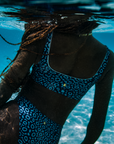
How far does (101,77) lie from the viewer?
1.99m

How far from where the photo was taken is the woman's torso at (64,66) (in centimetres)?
176

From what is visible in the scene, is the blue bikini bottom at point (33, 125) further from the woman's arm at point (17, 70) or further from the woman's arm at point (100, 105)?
the woman's arm at point (100, 105)

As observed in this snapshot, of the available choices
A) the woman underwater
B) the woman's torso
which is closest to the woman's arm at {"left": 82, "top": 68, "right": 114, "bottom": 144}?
the woman underwater

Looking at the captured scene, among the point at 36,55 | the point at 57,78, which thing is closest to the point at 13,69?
the point at 36,55

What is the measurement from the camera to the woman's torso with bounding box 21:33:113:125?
69.4 inches

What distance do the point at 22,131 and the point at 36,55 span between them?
1.05 m

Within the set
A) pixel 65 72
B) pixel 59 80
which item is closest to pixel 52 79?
pixel 59 80

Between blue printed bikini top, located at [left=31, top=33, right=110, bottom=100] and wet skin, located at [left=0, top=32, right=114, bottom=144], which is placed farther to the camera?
blue printed bikini top, located at [left=31, top=33, right=110, bottom=100]

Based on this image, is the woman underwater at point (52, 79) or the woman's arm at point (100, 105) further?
the woman's arm at point (100, 105)

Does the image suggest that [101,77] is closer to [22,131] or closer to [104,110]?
[104,110]

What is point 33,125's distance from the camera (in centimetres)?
184

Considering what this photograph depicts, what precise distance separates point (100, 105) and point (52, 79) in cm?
91

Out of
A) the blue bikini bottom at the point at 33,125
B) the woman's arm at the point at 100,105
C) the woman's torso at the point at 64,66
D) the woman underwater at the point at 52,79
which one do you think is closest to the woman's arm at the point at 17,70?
the woman underwater at the point at 52,79

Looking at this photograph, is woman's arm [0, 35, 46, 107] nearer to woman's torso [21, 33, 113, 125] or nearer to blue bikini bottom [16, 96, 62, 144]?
woman's torso [21, 33, 113, 125]
